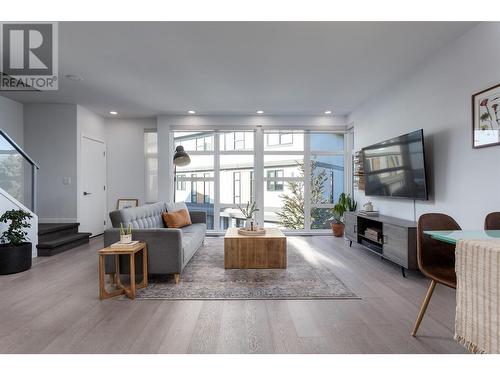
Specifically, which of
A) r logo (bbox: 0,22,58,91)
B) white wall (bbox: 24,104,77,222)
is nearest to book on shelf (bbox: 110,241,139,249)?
r logo (bbox: 0,22,58,91)

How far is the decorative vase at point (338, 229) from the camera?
563cm

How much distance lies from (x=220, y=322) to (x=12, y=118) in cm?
558

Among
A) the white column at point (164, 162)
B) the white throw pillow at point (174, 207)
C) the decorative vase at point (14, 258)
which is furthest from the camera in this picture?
the white column at point (164, 162)

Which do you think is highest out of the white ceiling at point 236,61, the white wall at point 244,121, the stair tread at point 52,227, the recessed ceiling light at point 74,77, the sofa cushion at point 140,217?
the recessed ceiling light at point 74,77

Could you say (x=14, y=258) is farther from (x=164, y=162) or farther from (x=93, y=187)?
(x=164, y=162)

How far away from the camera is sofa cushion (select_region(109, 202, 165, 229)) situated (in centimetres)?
304

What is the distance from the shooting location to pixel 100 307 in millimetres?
2369

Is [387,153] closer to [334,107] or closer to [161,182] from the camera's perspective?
[334,107]

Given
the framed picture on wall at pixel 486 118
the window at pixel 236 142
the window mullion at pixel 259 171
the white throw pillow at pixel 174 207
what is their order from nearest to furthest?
the framed picture on wall at pixel 486 118, the white throw pillow at pixel 174 207, the window mullion at pixel 259 171, the window at pixel 236 142

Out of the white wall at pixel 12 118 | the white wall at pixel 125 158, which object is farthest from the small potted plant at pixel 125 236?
the white wall at pixel 12 118

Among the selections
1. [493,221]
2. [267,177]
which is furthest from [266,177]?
[493,221]

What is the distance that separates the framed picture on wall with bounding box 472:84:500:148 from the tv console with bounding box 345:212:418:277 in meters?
1.13

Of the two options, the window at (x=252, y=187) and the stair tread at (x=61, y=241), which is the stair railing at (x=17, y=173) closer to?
the stair tread at (x=61, y=241)

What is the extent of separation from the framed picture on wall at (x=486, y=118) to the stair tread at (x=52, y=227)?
5.96 meters
